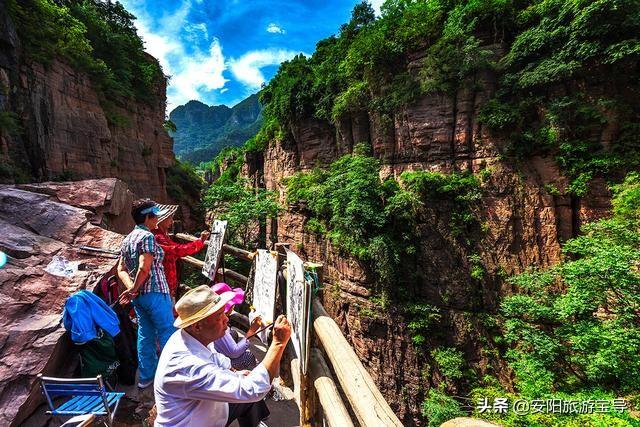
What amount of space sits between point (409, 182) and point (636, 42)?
28.1ft

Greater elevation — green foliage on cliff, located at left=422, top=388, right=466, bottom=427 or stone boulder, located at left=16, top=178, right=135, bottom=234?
stone boulder, located at left=16, top=178, right=135, bottom=234

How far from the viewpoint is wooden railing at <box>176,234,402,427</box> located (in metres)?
1.66

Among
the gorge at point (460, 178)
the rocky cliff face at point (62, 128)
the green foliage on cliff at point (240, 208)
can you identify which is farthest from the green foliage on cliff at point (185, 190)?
the rocky cliff face at point (62, 128)

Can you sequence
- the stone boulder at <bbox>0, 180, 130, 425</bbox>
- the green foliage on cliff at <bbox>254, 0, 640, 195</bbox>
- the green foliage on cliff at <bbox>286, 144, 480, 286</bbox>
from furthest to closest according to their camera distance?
the green foliage on cliff at <bbox>286, 144, 480, 286</bbox>, the green foliage on cliff at <bbox>254, 0, 640, 195</bbox>, the stone boulder at <bbox>0, 180, 130, 425</bbox>

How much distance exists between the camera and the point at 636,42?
9.42 meters

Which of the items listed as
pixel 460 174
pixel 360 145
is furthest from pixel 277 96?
pixel 460 174

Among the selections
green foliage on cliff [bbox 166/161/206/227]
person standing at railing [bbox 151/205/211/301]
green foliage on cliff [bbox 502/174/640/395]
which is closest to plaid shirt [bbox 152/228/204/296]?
person standing at railing [bbox 151/205/211/301]

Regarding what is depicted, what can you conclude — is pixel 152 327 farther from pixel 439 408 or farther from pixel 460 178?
pixel 460 178

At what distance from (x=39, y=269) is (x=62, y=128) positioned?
1125 centimetres

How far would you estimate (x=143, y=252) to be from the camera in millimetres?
2805

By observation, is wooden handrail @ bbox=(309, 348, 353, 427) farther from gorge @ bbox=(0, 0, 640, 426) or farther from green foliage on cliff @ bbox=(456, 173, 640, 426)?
green foliage on cliff @ bbox=(456, 173, 640, 426)

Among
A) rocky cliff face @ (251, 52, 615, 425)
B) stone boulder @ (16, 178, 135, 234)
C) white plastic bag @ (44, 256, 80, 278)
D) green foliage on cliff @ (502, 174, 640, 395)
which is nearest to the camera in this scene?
white plastic bag @ (44, 256, 80, 278)

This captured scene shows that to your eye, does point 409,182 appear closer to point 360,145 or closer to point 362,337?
point 360,145

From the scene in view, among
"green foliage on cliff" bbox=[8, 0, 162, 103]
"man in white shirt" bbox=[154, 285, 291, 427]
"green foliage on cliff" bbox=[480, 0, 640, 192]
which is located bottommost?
"man in white shirt" bbox=[154, 285, 291, 427]
